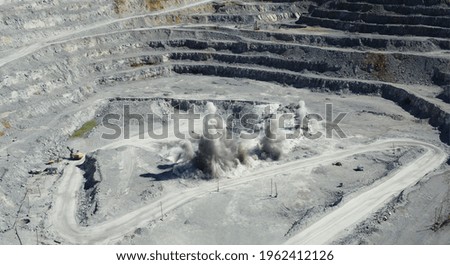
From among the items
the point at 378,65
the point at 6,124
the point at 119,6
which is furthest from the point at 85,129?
the point at 378,65

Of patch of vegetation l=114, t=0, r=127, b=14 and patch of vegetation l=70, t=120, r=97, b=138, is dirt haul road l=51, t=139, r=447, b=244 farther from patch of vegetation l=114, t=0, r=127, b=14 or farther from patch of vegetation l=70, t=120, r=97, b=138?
patch of vegetation l=114, t=0, r=127, b=14

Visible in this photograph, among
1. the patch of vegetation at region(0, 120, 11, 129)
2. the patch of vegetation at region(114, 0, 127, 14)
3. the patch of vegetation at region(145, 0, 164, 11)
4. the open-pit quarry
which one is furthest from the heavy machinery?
the patch of vegetation at region(145, 0, 164, 11)

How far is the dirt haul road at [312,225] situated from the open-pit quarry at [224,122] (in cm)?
14

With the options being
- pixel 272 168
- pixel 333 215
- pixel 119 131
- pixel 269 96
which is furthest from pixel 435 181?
pixel 119 131

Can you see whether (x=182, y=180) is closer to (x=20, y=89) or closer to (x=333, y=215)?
(x=333, y=215)

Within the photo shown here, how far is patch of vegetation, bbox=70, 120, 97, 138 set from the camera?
4869 cm

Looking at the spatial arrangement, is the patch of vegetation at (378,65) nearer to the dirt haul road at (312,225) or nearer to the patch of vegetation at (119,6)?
the dirt haul road at (312,225)

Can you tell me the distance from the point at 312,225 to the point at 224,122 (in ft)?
71.3

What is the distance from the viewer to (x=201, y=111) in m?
54.1

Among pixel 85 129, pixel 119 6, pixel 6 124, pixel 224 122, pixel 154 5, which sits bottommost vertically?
pixel 224 122

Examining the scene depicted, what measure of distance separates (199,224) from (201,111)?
23.1m

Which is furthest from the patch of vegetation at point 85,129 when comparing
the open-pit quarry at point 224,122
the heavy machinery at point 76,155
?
the heavy machinery at point 76,155

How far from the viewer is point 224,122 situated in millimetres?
51469

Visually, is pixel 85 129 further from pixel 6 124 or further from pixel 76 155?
pixel 6 124
